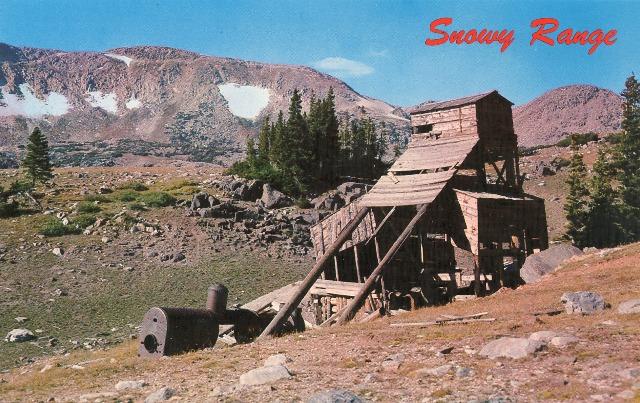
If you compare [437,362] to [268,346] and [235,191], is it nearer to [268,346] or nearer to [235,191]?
[268,346]

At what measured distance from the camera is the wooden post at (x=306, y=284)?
65.5ft

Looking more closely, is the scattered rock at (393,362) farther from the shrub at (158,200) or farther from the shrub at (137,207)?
the shrub at (158,200)

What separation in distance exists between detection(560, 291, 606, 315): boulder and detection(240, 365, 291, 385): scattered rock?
333 inches

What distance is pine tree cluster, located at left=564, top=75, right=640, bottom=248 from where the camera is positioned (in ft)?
130

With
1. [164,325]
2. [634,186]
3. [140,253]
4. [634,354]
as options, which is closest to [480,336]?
[634,354]

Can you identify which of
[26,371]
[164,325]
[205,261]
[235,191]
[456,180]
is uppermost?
[235,191]

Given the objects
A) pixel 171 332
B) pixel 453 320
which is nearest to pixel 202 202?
pixel 171 332

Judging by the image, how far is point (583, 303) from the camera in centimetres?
1510

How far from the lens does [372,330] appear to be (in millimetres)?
16547

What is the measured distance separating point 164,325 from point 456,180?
15.2 m

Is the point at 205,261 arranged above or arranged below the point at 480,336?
above

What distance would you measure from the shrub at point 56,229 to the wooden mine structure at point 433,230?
1978cm

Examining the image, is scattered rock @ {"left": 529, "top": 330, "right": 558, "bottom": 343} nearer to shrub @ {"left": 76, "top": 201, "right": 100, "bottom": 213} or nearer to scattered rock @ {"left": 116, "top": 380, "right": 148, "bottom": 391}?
scattered rock @ {"left": 116, "top": 380, "right": 148, "bottom": 391}

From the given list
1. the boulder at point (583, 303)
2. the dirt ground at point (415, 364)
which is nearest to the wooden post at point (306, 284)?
the dirt ground at point (415, 364)
